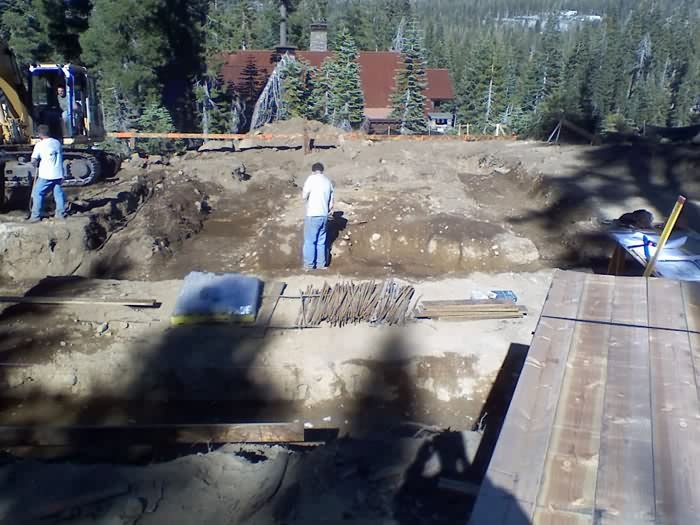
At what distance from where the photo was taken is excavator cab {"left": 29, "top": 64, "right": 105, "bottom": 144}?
1370 cm

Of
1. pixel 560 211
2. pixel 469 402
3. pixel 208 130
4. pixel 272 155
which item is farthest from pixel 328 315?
pixel 208 130

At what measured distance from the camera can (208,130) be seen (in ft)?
102

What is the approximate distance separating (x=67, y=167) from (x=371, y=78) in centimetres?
3236

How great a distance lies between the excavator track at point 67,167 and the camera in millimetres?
13000

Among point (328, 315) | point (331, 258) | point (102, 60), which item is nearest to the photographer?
point (328, 315)

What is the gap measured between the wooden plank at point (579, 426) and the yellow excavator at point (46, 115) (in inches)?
472

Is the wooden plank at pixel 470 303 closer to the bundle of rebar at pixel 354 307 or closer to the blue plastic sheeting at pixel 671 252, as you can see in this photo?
the bundle of rebar at pixel 354 307

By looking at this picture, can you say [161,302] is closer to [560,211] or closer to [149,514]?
[149,514]

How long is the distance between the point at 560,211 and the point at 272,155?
926cm

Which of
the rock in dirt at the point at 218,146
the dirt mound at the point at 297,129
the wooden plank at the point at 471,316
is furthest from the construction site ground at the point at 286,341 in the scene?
the dirt mound at the point at 297,129

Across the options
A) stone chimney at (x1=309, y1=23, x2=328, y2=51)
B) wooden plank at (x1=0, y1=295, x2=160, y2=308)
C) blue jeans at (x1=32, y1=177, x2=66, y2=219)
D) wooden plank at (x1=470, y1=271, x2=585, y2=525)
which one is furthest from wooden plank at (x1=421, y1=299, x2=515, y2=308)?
stone chimney at (x1=309, y1=23, x2=328, y2=51)

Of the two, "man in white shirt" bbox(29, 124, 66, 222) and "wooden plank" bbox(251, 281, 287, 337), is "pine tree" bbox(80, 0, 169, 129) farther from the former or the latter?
"wooden plank" bbox(251, 281, 287, 337)

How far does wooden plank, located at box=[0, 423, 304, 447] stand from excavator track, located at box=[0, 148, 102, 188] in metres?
8.79

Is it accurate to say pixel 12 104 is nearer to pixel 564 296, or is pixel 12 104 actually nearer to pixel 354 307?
pixel 354 307
